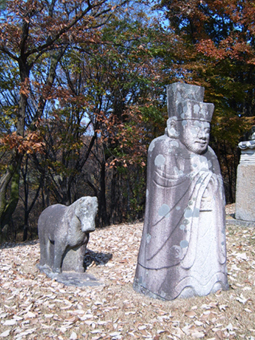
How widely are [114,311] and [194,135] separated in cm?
278

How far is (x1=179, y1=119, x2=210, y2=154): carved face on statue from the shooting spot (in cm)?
450

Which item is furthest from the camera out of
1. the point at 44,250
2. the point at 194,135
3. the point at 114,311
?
the point at 44,250

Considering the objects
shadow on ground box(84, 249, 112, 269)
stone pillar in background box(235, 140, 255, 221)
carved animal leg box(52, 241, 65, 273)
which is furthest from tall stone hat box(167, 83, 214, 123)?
stone pillar in background box(235, 140, 255, 221)

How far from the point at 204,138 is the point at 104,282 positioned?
10.2ft

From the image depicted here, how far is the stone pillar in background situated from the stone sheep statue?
481 cm

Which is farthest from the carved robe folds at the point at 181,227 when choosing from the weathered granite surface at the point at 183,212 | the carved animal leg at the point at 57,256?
the carved animal leg at the point at 57,256

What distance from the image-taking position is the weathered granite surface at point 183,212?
170 inches

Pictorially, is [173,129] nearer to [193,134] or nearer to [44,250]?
[193,134]

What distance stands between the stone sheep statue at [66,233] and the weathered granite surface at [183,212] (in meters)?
1.23

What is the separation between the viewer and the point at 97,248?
7.80m

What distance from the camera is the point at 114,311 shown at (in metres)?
4.20

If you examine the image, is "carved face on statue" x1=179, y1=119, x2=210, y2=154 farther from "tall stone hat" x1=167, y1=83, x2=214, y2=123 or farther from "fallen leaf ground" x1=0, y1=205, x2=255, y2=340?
"fallen leaf ground" x1=0, y1=205, x2=255, y2=340

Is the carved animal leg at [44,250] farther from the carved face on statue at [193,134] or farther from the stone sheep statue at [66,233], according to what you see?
the carved face on statue at [193,134]

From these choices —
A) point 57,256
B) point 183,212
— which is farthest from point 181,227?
point 57,256
